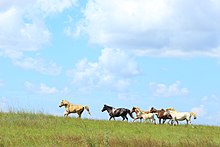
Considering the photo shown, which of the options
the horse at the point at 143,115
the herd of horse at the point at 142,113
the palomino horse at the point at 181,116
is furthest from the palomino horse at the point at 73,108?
the palomino horse at the point at 181,116

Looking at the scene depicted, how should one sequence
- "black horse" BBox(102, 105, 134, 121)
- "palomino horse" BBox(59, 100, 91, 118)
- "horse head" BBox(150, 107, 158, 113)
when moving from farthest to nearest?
"black horse" BBox(102, 105, 134, 121), "horse head" BBox(150, 107, 158, 113), "palomino horse" BBox(59, 100, 91, 118)

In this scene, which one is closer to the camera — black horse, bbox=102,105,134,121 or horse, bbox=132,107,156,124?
horse, bbox=132,107,156,124

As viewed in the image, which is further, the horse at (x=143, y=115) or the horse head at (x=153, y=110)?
the horse head at (x=153, y=110)

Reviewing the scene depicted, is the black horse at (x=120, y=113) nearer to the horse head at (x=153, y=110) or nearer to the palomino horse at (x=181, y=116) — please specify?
the horse head at (x=153, y=110)

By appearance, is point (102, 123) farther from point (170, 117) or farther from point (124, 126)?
point (170, 117)

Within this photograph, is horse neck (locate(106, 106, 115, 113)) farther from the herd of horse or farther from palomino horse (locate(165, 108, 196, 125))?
palomino horse (locate(165, 108, 196, 125))

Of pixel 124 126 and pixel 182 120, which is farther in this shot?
pixel 182 120

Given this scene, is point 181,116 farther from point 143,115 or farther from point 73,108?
point 73,108

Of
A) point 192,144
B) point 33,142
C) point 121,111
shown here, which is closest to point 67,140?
point 33,142

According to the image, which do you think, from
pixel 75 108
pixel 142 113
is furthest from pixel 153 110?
pixel 75 108

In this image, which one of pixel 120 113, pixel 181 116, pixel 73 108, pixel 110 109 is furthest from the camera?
pixel 110 109

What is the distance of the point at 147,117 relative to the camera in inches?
1304

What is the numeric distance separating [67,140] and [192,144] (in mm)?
4694

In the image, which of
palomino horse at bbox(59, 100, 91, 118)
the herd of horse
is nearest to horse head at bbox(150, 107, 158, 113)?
Answer: the herd of horse
